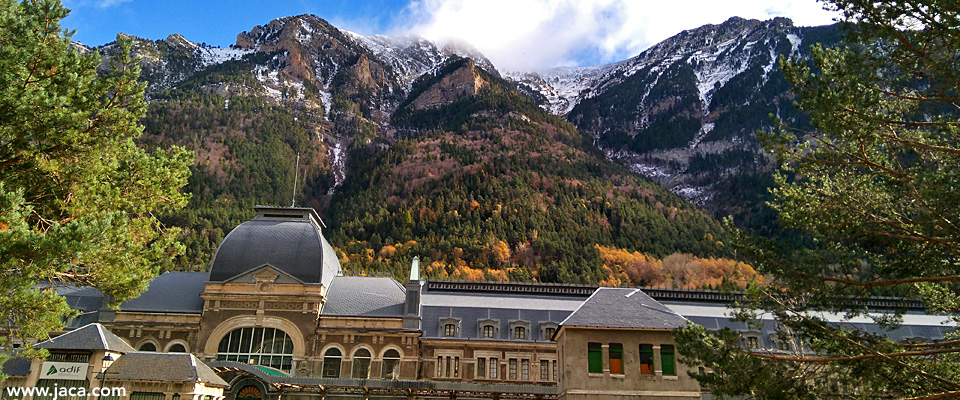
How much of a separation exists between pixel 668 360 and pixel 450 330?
1699 centimetres

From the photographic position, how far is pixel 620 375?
31328 mm

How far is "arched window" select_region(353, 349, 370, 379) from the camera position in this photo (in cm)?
4266

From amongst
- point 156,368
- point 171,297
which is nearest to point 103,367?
point 156,368

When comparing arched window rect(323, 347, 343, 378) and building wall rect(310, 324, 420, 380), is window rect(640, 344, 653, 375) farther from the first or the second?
arched window rect(323, 347, 343, 378)

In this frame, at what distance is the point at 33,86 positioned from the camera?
17.5m

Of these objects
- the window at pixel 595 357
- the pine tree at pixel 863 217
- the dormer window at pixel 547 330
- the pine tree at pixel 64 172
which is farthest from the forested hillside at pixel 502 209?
the pine tree at pixel 863 217

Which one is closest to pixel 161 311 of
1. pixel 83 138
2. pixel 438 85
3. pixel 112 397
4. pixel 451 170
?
pixel 112 397

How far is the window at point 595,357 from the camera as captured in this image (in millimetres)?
31625

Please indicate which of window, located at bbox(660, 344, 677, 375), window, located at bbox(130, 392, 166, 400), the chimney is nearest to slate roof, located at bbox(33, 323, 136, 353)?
window, located at bbox(130, 392, 166, 400)

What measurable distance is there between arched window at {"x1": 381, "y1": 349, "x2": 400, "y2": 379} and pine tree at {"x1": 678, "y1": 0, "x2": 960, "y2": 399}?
27851mm

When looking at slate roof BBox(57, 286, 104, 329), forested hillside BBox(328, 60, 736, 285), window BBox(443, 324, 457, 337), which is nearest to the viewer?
slate roof BBox(57, 286, 104, 329)

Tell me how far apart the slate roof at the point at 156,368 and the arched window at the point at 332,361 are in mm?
12353

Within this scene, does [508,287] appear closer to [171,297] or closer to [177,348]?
[177,348]

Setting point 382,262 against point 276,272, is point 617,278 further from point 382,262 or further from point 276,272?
point 276,272
